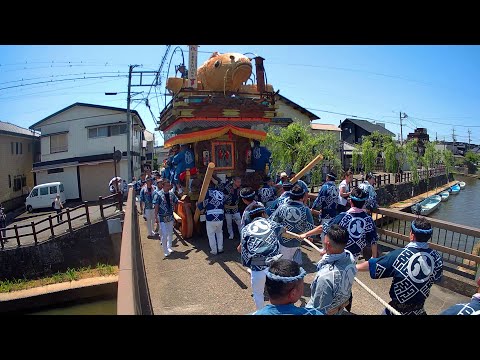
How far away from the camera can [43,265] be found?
13.1 m

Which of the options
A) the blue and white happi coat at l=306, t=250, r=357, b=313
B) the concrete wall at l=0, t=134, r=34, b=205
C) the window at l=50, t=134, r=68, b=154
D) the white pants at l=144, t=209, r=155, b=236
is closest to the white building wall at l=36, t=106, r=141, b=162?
the window at l=50, t=134, r=68, b=154

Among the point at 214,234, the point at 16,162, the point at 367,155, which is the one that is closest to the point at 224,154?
the point at 214,234

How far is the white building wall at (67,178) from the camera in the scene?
2306 centimetres

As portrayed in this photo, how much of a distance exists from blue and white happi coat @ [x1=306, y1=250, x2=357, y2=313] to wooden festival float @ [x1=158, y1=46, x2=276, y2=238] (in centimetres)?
525

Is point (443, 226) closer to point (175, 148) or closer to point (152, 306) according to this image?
point (152, 306)

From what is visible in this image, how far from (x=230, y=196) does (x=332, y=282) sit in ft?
17.5

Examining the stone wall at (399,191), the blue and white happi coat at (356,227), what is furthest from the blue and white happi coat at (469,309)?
the stone wall at (399,191)

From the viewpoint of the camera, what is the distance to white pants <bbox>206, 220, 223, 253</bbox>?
702 centimetres

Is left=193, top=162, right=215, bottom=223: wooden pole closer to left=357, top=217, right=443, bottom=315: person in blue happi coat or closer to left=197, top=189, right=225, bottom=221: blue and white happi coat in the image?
left=197, top=189, right=225, bottom=221: blue and white happi coat

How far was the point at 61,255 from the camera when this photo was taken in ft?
43.4

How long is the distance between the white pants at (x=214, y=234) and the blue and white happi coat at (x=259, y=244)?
304 cm

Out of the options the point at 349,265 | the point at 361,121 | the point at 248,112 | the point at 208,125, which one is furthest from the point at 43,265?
the point at 361,121

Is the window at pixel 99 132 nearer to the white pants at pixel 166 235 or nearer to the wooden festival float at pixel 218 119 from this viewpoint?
the wooden festival float at pixel 218 119
